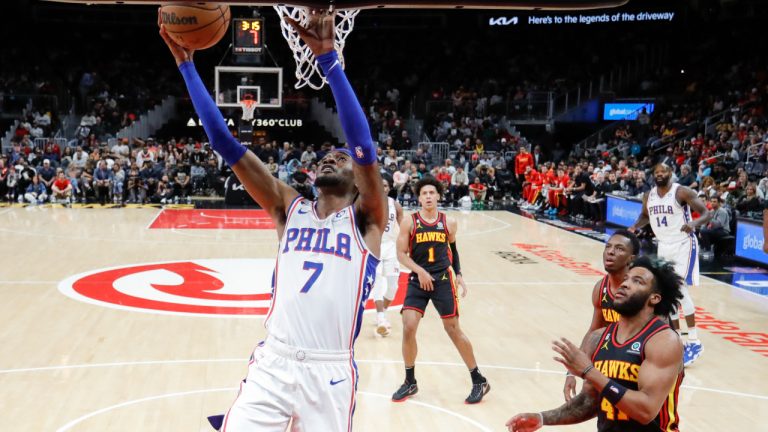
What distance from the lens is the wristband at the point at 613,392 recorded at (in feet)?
11.6

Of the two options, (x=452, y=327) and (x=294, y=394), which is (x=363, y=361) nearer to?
(x=452, y=327)

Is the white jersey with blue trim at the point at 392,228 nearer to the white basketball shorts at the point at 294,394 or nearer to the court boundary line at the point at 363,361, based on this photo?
the court boundary line at the point at 363,361

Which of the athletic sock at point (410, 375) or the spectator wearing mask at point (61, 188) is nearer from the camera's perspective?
the athletic sock at point (410, 375)

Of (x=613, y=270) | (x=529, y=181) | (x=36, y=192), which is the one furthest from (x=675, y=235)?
(x=36, y=192)

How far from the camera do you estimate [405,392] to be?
659cm

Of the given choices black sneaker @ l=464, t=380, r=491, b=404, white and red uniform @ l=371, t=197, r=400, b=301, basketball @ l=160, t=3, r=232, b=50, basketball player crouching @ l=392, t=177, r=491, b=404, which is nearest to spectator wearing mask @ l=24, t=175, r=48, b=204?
white and red uniform @ l=371, t=197, r=400, b=301

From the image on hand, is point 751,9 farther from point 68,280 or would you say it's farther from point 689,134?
point 68,280

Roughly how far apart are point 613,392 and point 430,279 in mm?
3190

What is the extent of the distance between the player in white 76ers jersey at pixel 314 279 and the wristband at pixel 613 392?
3.65 ft

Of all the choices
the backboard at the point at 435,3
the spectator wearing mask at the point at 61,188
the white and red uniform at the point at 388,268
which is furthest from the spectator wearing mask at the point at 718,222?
the spectator wearing mask at the point at 61,188

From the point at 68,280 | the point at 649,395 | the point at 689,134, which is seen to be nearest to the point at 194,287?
the point at 68,280

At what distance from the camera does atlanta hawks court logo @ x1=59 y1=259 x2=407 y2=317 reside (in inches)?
387

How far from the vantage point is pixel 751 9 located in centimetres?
2969

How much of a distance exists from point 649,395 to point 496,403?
3151mm
